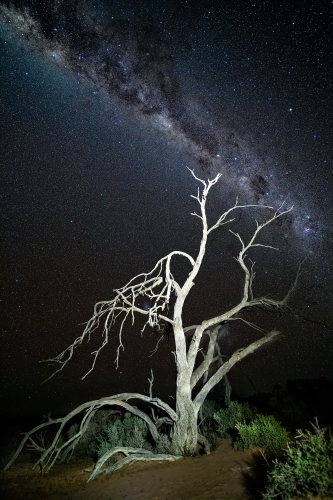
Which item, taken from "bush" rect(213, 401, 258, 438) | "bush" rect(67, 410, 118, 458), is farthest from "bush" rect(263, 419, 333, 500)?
"bush" rect(67, 410, 118, 458)

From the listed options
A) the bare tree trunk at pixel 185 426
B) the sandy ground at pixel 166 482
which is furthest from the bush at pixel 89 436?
the bare tree trunk at pixel 185 426

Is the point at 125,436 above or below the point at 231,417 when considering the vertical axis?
below

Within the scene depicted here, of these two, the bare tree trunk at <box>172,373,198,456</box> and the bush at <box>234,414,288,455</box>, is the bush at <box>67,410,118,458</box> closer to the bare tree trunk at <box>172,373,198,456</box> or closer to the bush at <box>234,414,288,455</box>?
the bare tree trunk at <box>172,373,198,456</box>

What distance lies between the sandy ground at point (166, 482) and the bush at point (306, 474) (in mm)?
1307

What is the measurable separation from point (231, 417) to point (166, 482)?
4896 mm

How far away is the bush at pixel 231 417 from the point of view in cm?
1180

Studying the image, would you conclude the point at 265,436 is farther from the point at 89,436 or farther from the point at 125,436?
the point at 89,436

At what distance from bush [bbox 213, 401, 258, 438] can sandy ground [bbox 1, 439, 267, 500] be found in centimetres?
124

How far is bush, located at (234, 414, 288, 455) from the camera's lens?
8578mm

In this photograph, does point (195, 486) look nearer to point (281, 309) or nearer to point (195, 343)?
point (195, 343)

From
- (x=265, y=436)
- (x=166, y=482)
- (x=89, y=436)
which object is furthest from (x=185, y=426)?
(x=89, y=436)

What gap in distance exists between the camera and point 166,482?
317 inches

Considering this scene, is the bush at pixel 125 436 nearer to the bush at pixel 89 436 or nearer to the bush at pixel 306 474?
the bush at pixel 89 436

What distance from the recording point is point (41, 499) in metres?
8.34
